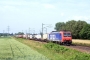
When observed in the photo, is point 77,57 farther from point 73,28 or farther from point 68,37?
point 73,28

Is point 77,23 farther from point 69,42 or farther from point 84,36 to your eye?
point 69,42

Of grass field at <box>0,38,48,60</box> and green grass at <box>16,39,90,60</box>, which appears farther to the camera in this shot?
grass field at <box>0,38,48,60</box>

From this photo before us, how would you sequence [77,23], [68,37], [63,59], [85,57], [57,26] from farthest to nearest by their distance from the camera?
[57,26], [77,23], [68,37], [63,59], [85,57]

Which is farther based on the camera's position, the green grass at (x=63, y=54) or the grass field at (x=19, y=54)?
the grass field at (x=19, y=54)

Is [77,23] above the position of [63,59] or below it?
above

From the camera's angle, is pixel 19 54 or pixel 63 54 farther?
pixel 19 54

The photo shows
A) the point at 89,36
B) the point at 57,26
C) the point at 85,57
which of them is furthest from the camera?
the point at 57,26

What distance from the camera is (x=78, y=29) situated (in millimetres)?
117000

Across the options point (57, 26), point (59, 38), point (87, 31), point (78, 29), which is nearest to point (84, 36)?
point (87, 31)

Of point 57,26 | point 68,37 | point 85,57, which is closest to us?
point 85,57

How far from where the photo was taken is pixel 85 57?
20703mm

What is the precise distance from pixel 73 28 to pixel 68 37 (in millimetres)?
65751

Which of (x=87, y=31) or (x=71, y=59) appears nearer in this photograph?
(x=71, y=59)

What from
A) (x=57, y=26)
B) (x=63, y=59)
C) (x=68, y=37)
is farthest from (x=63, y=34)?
(x=57, y=26)
